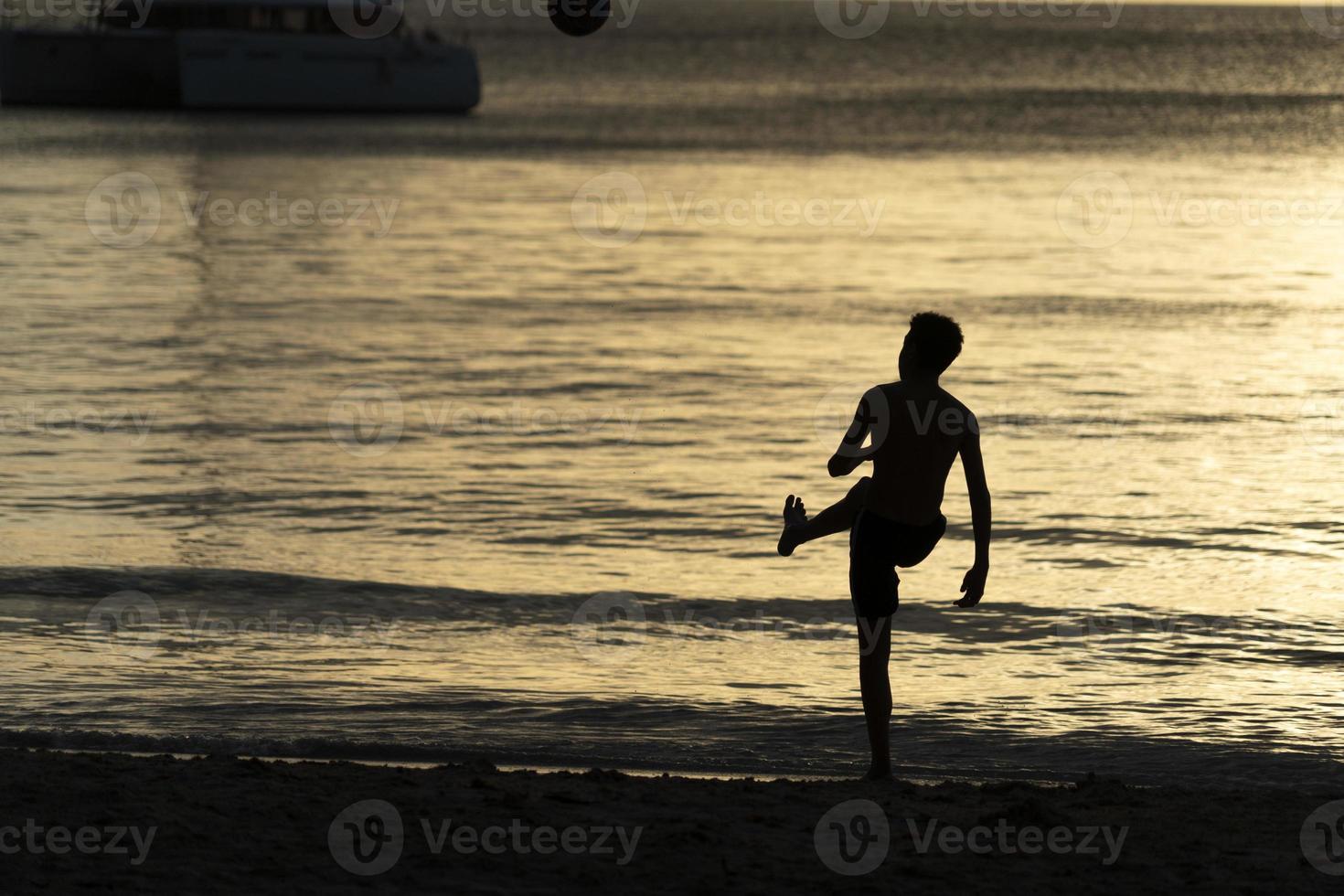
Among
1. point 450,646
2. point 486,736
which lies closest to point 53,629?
point 450,646

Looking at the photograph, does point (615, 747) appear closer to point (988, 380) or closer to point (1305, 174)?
point (988, 380)

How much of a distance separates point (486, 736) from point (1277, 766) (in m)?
3.36

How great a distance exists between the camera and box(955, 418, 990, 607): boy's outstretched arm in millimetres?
6836

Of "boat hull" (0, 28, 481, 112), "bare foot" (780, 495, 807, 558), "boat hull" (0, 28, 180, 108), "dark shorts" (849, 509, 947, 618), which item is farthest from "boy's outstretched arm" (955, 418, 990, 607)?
"boat hull" (0, 28, 180, 108)

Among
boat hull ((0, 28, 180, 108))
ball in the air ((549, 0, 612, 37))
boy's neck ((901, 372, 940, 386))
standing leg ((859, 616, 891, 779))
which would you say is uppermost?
boat hull ((0, 28, 180, 108))

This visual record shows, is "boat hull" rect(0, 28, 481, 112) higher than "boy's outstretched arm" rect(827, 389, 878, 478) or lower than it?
higher

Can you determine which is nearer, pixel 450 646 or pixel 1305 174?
pixel 450 646

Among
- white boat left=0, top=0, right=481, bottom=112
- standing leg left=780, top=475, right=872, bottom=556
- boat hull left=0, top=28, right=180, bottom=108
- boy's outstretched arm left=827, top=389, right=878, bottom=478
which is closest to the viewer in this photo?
boy's outstretched arm left=827, top=389, right=878, bottom=478

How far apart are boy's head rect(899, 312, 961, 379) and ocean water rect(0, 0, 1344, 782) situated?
206cm

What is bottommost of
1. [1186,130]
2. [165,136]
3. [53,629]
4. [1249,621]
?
[53,629]

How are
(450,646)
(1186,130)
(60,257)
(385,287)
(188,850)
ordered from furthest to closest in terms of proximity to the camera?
1. (1186,130)
2. (60,257)
3. (385,287)
4. (450,646)
5. (188,850)

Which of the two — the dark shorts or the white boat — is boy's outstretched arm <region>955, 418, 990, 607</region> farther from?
the white boat

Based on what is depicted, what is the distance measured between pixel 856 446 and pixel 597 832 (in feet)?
5.20

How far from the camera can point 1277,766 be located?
26.9 feet
